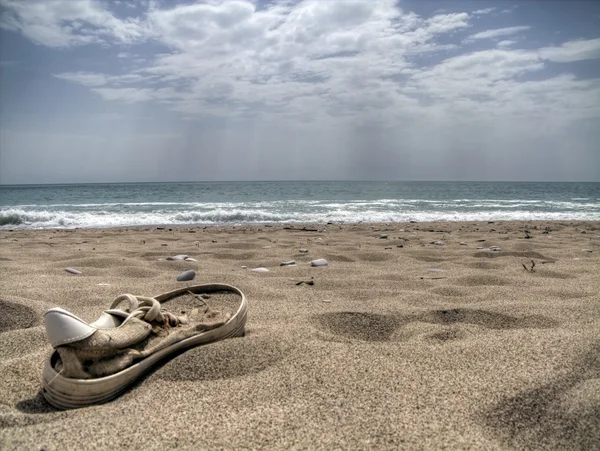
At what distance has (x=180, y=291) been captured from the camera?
243cm

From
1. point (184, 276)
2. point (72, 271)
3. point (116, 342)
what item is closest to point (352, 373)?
point (116, 342)

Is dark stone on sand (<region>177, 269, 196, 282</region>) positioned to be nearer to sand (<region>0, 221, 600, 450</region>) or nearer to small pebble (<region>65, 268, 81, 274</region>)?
sand (<region>0, 221, 600, 450</region>)

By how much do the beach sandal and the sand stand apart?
6 cm

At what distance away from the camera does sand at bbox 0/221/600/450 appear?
134 centimetres

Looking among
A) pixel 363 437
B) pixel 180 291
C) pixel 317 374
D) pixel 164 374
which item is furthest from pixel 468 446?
pixel 180 291

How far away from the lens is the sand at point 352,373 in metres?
1.34

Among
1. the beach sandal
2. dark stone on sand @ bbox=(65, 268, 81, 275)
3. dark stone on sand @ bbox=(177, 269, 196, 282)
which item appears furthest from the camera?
dark stone on sand @ bbox=(65, 268, 81, 275)

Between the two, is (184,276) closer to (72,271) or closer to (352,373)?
(72,271)

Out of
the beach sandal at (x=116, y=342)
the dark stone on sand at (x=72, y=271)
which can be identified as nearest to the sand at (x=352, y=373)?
the beach sandal at (x=116, y=342)

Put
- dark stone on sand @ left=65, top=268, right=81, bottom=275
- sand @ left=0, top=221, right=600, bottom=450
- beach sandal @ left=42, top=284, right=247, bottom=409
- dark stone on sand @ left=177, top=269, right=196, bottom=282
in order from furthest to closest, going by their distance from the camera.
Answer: dark stone on sand @ left=65, top=268, right=81, bottom=275 → dark stone on sand @ left=177, top=269, right=196, bottom=282 → beach sandal @ left=42, top=284, right=247, bottom=409 → sand @ left=0, top=221, right=600, bottom=450

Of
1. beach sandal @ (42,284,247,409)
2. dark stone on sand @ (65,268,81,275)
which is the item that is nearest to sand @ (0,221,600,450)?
beach sandal @ (42,284,247,409)

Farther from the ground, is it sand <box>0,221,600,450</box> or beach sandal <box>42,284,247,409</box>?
beach sandal <box>42,284,247,409</box>

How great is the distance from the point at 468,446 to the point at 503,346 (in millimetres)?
802

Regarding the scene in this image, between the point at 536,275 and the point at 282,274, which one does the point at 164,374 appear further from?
the point at 536,275
